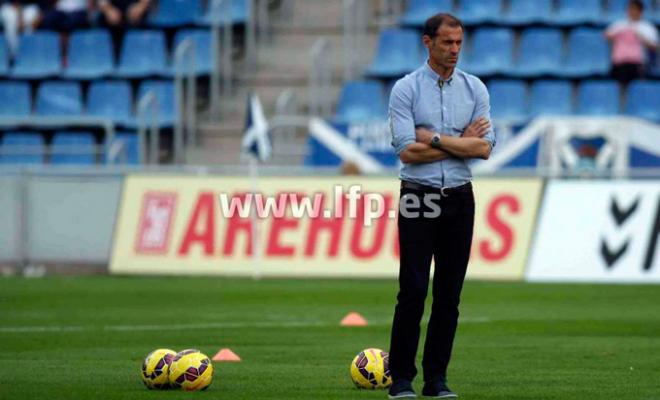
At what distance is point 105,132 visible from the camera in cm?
3091

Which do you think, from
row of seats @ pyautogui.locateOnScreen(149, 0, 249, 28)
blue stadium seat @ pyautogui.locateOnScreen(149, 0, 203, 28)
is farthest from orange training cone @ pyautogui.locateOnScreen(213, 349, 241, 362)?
blue stadium seat @ pyautogui.locateOnScreen(149, 0, 203, 28)

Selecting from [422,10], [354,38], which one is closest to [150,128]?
[354,38]

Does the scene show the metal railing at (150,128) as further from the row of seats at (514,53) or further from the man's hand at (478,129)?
the man's hand at (478,129)

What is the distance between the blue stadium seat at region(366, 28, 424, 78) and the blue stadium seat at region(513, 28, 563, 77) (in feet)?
6.66

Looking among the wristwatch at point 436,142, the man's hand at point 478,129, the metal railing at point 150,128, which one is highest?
the man's hand at point 478,129

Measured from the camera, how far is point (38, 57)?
109ft

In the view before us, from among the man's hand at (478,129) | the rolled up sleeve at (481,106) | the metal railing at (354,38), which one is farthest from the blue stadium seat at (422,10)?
the man's hand at (478,129)

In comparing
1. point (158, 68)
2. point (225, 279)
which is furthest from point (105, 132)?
point (225, 279)

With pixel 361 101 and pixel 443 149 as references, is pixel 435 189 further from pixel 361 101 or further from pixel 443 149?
pixel 361 101

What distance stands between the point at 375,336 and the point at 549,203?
9451 mm

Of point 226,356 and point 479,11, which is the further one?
point 479,11

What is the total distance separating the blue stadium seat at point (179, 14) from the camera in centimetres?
3284

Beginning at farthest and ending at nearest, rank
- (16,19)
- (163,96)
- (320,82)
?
(16,19)
(163,96)
(320,82)

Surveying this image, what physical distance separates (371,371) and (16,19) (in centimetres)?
2441
